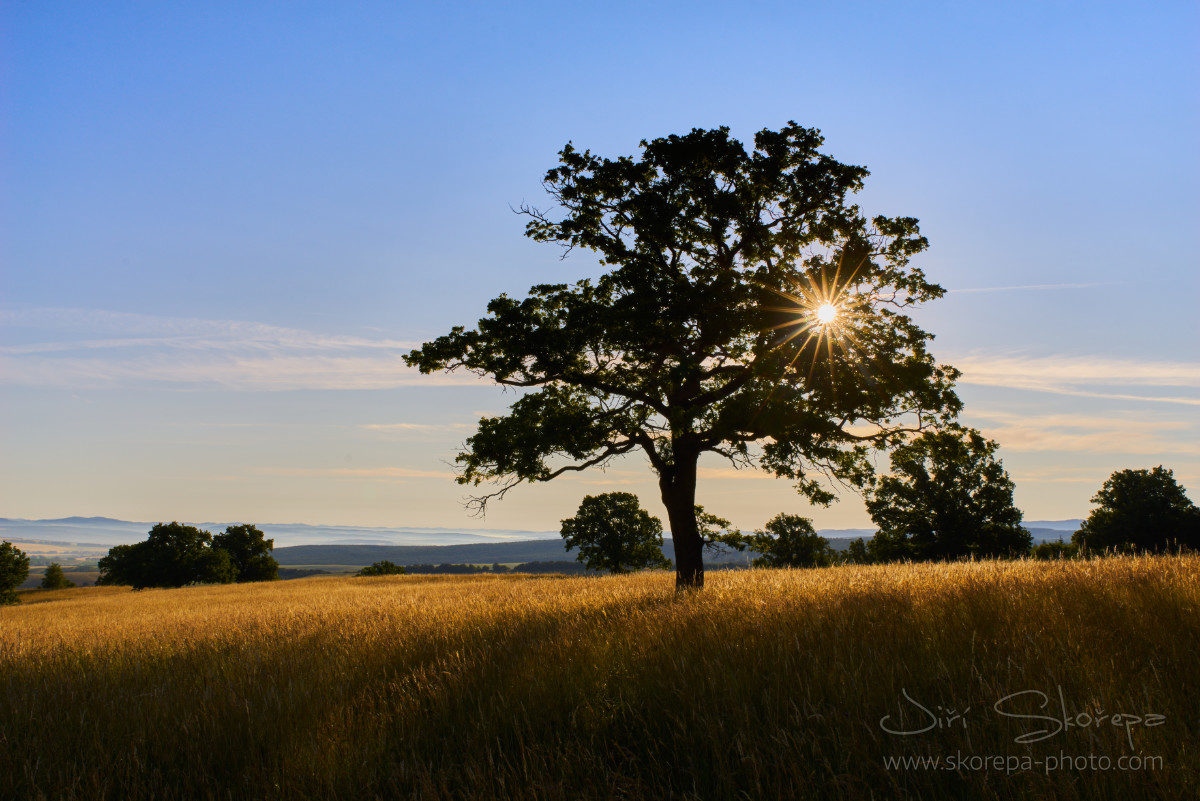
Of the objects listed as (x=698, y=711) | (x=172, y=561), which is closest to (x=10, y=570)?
(x=172, y=561)

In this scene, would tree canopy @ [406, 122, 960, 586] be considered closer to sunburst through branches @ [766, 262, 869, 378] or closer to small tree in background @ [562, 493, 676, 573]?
sunburst through branches @ [766, 262, 869, 378]

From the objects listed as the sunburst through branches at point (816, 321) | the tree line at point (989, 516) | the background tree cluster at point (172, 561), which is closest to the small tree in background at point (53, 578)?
the background tree cluster at point (172, 561)

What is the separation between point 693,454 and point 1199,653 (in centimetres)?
1112

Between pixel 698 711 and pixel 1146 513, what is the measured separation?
5862 cm

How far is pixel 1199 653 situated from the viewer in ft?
14.7

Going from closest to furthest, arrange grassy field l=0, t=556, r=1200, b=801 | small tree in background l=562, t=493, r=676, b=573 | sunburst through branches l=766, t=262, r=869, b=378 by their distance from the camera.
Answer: grassy field l=0, t=556, r=1200, b=801 < sunburst through branches l=766, t=262, r=869, b=378 < small tree in background l=562, t=493, r=676, b=573

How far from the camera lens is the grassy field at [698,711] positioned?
340cm

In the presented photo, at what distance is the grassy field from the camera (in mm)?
3400

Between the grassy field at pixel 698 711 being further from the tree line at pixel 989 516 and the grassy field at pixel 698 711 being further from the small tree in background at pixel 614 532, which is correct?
the small tree in background at pixel 614 532

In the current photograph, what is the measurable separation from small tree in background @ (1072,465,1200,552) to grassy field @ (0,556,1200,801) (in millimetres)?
51156

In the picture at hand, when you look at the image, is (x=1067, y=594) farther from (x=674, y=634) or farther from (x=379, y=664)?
(x=379, y=664)

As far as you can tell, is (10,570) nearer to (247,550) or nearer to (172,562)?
(172,562)

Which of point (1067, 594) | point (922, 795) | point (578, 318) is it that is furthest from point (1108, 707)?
point (578, 318)

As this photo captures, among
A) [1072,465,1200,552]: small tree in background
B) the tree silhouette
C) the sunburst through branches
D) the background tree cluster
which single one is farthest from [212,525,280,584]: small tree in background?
[1072,465,1200,552]: small tree in background
